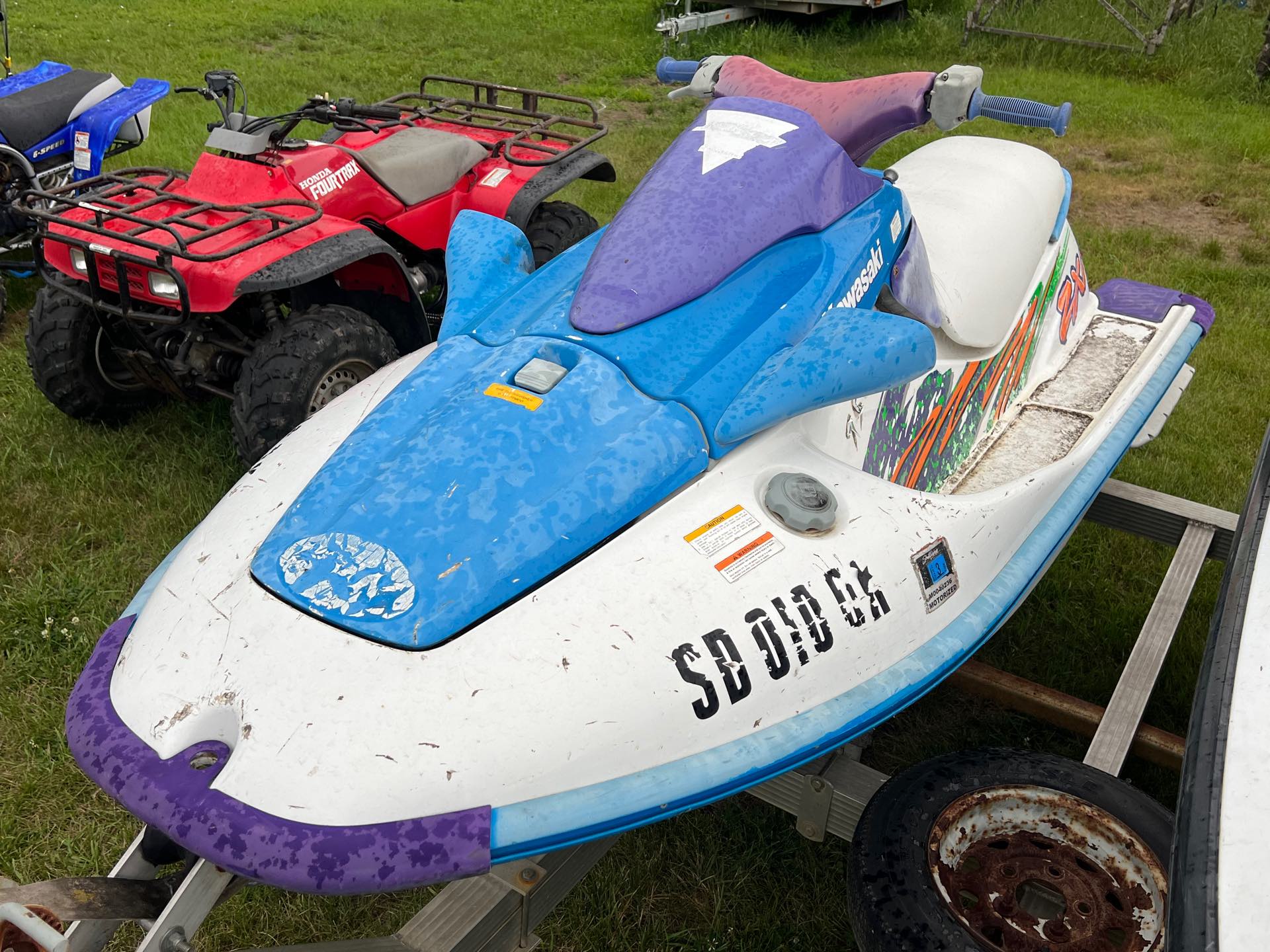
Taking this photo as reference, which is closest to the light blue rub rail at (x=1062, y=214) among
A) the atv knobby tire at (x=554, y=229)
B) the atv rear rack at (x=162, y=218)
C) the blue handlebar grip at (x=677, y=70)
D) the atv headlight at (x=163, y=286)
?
the blue handlebar grip at (x=677, y=70)

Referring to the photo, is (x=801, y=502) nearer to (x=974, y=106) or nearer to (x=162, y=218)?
(x=974, y=106)

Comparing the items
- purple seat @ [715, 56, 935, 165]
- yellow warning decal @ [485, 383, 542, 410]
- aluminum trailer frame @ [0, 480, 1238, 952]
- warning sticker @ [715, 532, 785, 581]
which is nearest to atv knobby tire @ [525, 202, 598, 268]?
purple seat @ [715, 56, 935, 165]

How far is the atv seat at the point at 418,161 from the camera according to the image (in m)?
3.68

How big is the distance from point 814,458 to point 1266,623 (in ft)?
2.60

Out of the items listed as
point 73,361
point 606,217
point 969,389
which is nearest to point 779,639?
point 969,389

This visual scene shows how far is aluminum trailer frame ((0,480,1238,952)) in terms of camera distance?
1.62m

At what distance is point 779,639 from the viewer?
171 centimetres

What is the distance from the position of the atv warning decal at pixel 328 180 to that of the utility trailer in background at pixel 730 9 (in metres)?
5.53

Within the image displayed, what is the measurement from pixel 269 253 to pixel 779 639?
211 cm

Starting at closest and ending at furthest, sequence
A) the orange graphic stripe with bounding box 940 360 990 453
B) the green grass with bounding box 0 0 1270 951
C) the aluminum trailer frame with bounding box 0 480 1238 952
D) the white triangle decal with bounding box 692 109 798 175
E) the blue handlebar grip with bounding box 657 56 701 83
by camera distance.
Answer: the aluminum trailer frame with bounding box 0 480 1238 952 → the white triangle decal with bounding box 692 109 798 175 → the green grass with bounding box 0 0 1270 951 → the orange graphic stripe with bounding box 940 360 990 453 → the blue handlebar grip with bounding box 657 56 701 83

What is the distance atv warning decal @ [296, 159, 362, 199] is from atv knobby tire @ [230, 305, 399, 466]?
492 millimetres

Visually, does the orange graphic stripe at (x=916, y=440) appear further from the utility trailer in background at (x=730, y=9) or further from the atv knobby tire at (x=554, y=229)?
the utility trailer in background at (x=730, y=9)

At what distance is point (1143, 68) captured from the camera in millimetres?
8703

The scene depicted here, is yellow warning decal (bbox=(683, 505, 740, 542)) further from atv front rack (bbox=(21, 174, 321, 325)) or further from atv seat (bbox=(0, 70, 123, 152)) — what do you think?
atv seat (bbox=(0, 70, 123, 152))
